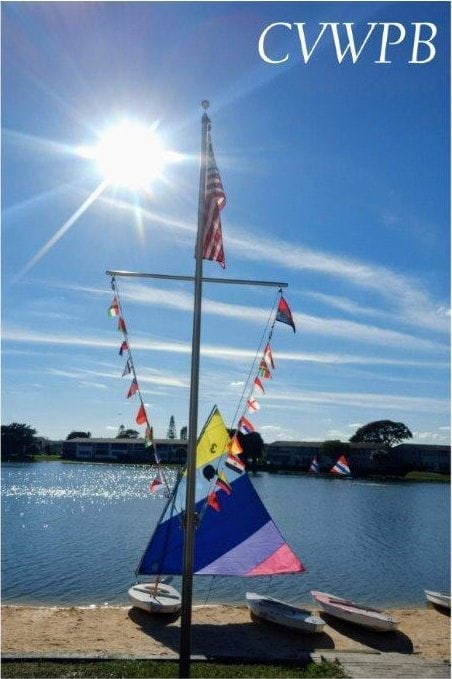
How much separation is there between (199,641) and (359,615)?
6866mm

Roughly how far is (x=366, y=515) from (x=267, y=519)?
49.4 m

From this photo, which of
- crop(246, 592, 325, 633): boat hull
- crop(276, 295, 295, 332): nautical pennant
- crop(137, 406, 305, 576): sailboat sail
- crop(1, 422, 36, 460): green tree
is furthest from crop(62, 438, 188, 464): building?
crop(276, 295, 295, 332): nautical pennant

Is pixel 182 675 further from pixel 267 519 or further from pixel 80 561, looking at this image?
pixel 80 561

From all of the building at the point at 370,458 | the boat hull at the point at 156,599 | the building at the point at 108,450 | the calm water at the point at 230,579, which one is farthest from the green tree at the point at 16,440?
the boat hull at the point at 156,599

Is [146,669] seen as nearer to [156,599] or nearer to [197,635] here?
[197,635]

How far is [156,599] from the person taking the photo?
72.4 feet

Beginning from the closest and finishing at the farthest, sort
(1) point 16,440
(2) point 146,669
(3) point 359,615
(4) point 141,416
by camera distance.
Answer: (2) point 146,669, (4) point 141,416, (3) point 359,615, (1) point 16,440

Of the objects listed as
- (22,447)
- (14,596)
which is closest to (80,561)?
(14,596)

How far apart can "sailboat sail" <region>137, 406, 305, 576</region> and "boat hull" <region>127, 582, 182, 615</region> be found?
7.01 ft

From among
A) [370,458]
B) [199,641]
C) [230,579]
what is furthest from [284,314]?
[370,458]

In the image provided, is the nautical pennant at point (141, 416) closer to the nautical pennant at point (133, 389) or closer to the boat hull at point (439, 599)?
the nautical pennant at point (133, 389)

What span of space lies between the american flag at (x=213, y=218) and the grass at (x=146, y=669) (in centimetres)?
1042

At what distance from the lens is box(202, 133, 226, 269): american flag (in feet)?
34.7

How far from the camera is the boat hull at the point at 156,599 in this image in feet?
70.7
